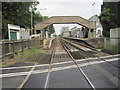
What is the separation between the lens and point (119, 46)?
20359 millimetres

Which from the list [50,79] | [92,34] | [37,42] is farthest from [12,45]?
[92,34]

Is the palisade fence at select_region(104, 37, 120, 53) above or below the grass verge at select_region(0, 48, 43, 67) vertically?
above

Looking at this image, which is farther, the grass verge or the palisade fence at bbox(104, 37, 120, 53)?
the palisade fence at bbox(104, 37, 120, 53)

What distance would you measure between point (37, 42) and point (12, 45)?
53.7 feet

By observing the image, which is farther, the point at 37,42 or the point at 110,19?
the point at 110,19

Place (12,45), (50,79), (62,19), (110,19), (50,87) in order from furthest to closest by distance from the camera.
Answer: (62,19), (110,19), (12,45), (50,79), (50,87)

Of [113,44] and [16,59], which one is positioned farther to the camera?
[113,44]

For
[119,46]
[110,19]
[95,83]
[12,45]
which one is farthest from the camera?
[110,19]

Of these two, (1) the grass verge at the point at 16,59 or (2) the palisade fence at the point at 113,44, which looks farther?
(2) the palisade fence at the point at 113,44

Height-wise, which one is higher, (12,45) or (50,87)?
(12,45)

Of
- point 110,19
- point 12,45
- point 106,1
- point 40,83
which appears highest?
point 106,1

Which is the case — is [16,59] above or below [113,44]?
below

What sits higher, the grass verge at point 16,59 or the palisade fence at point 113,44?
the palisade fence at point 113,44

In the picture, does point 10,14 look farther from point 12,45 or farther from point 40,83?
point 40,83
